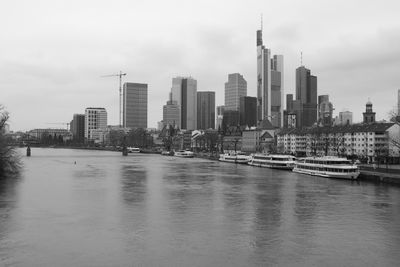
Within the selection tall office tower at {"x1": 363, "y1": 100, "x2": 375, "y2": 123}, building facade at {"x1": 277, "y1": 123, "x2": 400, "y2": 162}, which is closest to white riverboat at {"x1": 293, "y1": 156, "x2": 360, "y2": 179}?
building facade at {"x1": 277, "y1": 123, "x2": 400, "y2": 162}

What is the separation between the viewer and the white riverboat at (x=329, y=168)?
2628 inches

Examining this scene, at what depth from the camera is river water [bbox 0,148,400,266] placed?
2350 centimetres

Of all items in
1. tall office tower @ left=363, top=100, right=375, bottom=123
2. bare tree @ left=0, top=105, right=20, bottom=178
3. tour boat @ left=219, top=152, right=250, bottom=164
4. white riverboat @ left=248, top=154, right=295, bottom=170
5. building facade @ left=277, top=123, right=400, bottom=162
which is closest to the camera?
bare tree @ left=0, top=105, right=20, bottom=178

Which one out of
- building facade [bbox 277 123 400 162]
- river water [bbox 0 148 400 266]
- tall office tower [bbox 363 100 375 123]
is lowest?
river water [bbox 0 148 400 266]

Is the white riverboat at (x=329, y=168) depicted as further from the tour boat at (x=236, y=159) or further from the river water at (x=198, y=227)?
the tour boat at (x=236, y=159)

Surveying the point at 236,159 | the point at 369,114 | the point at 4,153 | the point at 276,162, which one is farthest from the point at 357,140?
the point at 4,153

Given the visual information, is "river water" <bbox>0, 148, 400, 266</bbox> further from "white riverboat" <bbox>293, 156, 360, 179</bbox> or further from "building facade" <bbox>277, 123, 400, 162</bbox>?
"building facade" <bbox>277, 123, 400, 162</bbox>

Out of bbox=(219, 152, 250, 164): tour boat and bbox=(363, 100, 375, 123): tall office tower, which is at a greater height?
bbox=(363, 100, 375, 123): tall office tower

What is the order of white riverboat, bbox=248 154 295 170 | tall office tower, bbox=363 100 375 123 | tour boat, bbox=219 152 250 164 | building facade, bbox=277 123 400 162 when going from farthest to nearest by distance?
tall office tower, bbox=363 100 375 123 < tour boat, bbox=219 152 250 164 < building facade, bbox=277 123 400 162 < white riverboat, bbox=248 154 295 170

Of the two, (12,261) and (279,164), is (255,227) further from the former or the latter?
(279,164)

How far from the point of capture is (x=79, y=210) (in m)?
37.7

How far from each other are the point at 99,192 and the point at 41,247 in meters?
25.2

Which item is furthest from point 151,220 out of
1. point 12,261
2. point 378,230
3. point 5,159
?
point 5,159

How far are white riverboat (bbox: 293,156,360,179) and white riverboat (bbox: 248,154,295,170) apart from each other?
374 inches
